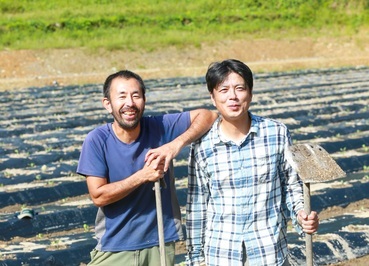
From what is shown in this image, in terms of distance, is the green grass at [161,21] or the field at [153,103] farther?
the green grass at [161,21]

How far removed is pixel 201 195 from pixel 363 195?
11.7 feet

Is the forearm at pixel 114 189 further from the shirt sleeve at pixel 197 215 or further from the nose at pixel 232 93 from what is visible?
the nose at pixel 232 93

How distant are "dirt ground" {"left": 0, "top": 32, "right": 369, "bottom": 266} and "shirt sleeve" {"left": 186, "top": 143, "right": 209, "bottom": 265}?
14756 millimetres

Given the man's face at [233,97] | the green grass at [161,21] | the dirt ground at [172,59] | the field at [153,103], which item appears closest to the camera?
the man's face at [233,97]

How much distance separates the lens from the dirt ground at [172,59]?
18.8 m

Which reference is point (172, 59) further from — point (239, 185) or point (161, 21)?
point (239, 185)

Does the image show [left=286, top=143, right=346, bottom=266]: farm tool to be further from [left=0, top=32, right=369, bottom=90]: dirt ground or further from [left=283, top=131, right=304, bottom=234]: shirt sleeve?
[left=0, top=32, right=369, bottom=90]: dirt ground

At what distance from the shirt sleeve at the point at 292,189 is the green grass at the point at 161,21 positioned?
1939cm

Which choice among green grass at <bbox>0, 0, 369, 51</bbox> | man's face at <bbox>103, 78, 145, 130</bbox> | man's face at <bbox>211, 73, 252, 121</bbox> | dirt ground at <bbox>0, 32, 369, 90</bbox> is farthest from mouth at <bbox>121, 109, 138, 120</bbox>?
green grass at <bbox>0, 0, 369, 51</bbox>

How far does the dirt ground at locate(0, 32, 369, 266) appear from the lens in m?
18.8

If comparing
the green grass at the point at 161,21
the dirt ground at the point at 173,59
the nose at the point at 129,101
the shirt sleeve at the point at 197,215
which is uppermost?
the green grass at the point at 161,21

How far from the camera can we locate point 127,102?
107 inches

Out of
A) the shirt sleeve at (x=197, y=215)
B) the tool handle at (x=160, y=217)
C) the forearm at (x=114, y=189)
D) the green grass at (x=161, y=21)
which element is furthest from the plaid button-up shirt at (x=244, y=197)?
the green grass at (x=161, y=21)

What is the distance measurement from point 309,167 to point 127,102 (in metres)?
0.73
